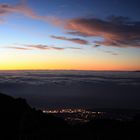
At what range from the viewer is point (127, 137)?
31531 mm

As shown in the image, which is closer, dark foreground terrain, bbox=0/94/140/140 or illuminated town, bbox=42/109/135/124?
dark foreground terrain, bbox=0/94/140/140

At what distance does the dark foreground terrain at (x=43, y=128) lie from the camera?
29.9 metres

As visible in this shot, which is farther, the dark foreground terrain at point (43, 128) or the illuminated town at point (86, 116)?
the illuminated town at point (86, 116)

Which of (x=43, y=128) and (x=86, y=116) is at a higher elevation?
(x=43, y=128)

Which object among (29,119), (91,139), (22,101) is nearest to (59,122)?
(22,101)

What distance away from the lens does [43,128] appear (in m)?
32.5

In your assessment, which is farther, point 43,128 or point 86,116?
point 86,116

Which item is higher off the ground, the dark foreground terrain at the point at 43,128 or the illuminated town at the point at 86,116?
the dark foreground terrain at the point at 43,128

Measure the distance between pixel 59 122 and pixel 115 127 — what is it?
26.6 ft

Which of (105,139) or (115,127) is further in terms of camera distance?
(115,127)

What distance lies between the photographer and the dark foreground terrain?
29859 mm

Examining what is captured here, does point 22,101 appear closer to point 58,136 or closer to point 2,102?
point 2,102

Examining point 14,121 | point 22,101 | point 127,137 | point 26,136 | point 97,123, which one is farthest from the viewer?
point 22,101

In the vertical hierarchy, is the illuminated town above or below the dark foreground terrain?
below
